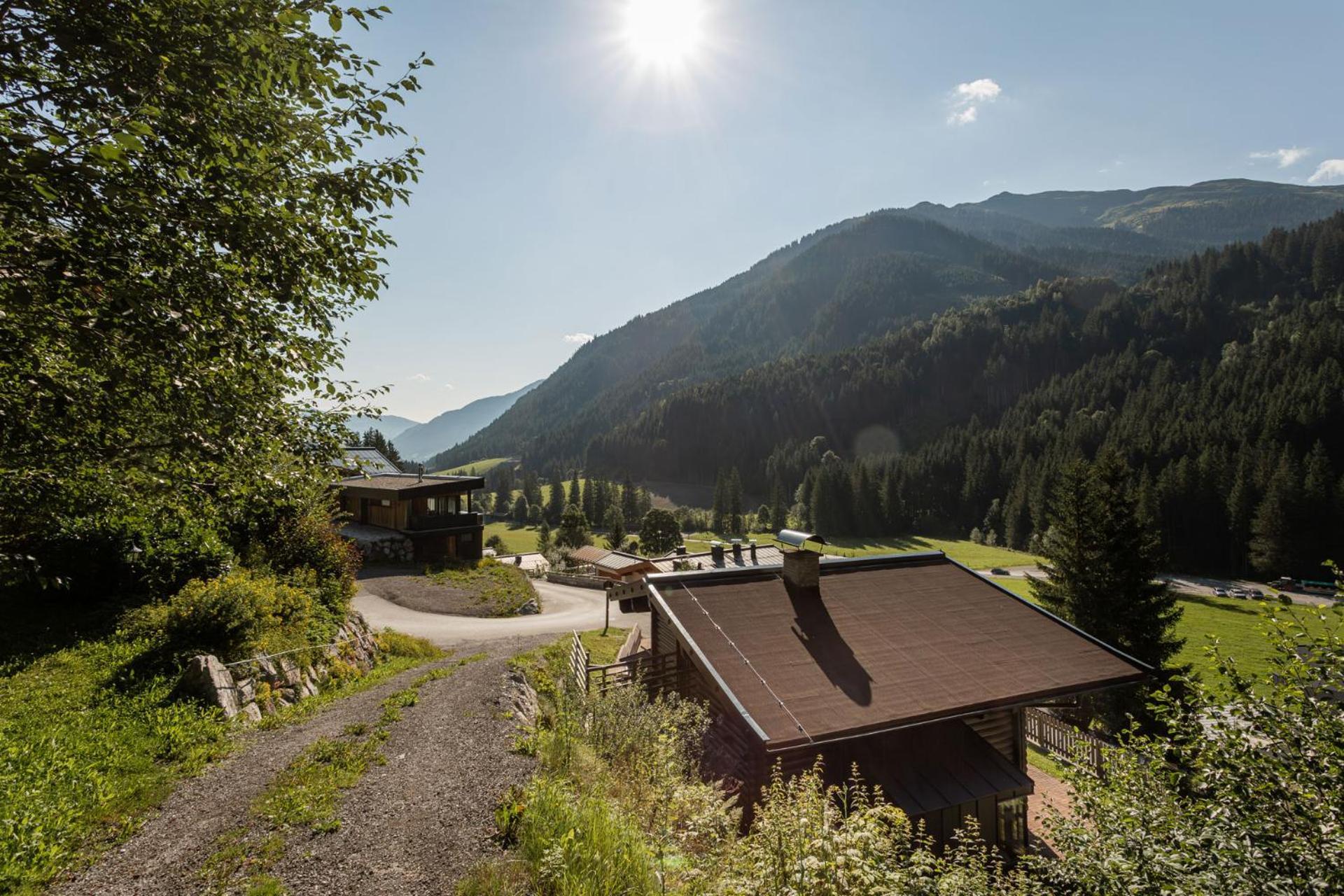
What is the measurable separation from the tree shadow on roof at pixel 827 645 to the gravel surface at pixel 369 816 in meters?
6.55

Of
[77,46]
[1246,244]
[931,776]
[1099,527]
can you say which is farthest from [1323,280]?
[77,46]

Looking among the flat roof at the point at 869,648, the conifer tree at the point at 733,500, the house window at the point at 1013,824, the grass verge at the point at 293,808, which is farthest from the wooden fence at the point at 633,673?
the conifer tree at the point at 733,500

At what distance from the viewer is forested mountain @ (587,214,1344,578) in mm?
82688

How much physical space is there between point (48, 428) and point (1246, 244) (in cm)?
27224

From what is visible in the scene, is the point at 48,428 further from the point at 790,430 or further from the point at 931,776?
the point at 790,430

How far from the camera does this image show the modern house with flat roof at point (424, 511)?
126 ft

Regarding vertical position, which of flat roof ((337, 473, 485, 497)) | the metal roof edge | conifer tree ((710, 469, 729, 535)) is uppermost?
flat roof ((337, 473, 485, 497))

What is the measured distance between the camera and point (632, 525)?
398 feet

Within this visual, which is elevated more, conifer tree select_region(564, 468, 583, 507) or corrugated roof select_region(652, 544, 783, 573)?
corrugated roof select_region(652, 544, 783, 573)

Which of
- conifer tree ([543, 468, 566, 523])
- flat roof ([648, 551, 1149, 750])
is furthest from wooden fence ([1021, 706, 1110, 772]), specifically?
Answer: conifer tree ([543, 468, 566, 523])

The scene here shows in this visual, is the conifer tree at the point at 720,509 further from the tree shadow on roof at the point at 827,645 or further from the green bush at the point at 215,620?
the green bush at the point at 215,620

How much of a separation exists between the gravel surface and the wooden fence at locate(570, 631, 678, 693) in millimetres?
3384

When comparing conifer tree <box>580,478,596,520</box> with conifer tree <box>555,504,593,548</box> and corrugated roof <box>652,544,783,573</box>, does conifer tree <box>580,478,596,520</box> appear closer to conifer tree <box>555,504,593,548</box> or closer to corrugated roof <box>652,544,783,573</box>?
conifer tree <box>555,504,593,548</box>

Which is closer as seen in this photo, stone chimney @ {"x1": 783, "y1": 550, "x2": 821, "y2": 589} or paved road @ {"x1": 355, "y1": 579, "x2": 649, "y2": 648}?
stone chimney @ {"x1": 783, "y1": 550, "x2": 821, "y2": 589}
